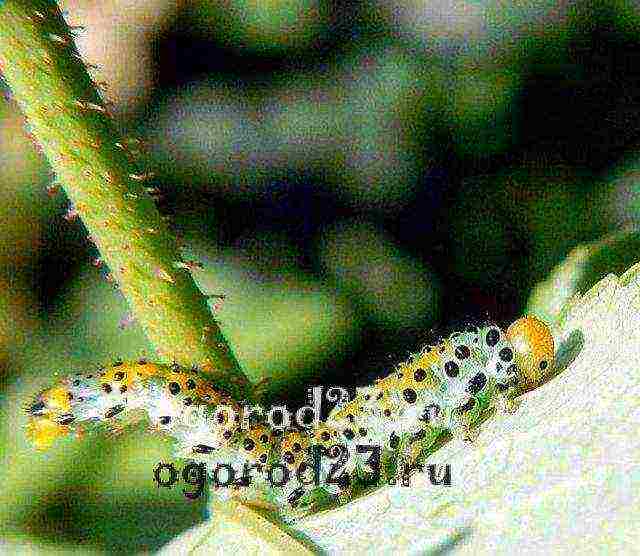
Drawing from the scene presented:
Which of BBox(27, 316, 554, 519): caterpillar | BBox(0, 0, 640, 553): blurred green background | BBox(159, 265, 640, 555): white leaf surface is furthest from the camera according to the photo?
BBox(0, 0, 640, 553): blurred green background

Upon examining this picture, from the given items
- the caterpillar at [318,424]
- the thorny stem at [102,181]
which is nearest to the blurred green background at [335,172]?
the caterpillar at [318,424]

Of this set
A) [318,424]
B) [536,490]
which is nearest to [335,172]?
[318,424]

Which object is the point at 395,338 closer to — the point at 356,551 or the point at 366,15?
the point at 366,15

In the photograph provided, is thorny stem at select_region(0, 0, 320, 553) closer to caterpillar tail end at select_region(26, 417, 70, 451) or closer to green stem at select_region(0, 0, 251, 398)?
green stem at select_region(0, 0, 251, 398)

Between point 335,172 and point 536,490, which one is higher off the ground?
point 335,172

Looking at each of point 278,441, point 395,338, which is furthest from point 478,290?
point 278,441

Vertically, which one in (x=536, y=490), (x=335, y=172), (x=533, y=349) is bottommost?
(x=536, y=490)

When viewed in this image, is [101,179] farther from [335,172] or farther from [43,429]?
[335,172]

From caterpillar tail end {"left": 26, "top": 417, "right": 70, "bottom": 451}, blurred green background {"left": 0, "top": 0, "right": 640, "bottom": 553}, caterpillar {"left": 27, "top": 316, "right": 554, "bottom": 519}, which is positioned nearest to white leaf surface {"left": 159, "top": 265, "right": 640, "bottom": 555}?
caterpillar {"left": 27, "top": 316, "right": 554, "bottom": 519}
